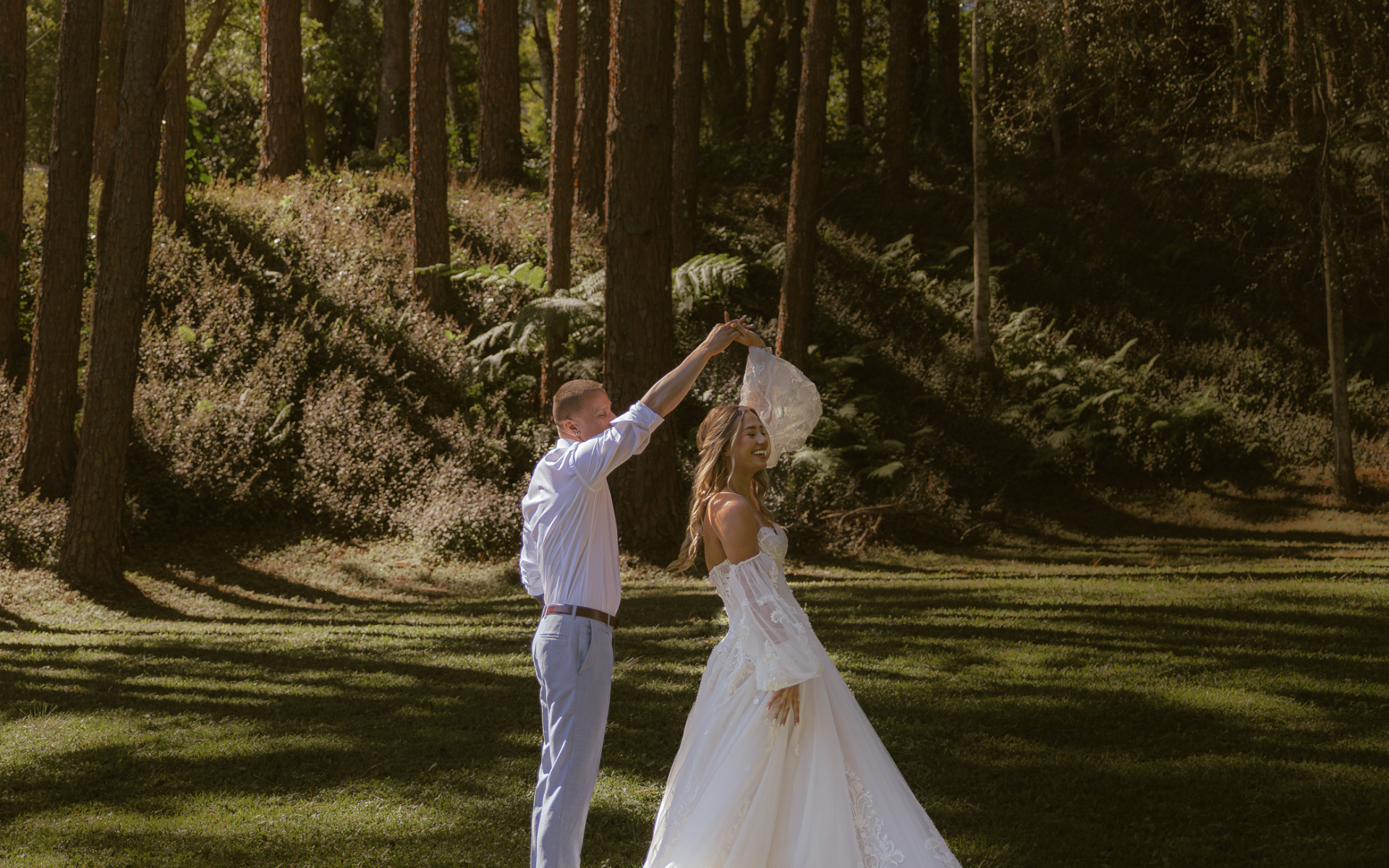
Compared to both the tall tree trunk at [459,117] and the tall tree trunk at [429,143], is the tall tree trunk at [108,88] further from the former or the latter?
the tall tree trunk at [459,117]

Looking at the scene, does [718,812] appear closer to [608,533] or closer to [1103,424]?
[608,533]

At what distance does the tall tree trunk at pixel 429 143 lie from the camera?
17109mm

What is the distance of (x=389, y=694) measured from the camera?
7371 mm

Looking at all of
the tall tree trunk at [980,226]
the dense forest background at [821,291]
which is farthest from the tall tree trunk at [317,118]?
the tall tree trunk at [980,226]

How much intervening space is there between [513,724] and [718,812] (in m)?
3.12

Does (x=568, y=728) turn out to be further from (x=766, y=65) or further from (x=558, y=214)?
(x=766, y=65)

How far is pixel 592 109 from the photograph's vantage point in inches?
784

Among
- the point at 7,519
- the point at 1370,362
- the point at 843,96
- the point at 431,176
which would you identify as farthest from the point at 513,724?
the point at 843,96

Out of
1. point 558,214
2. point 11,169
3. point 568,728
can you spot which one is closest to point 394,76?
point 558,214

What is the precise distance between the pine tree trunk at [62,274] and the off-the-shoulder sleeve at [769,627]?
38.8ft

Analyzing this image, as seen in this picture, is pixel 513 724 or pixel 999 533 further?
pixel 999 533

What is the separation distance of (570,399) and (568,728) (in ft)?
4.27

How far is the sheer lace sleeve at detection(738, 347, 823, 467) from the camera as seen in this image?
4516 millimetres

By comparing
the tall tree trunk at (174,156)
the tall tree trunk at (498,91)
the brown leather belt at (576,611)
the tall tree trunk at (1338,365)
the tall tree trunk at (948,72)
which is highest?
the tall tree trunk at (948,72)
